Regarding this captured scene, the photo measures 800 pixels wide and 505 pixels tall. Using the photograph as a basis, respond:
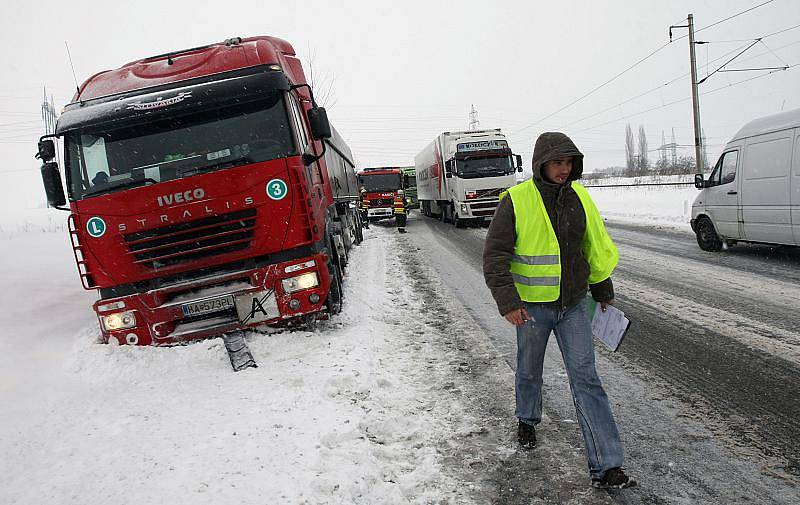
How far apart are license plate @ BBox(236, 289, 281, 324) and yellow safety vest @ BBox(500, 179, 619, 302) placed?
3139mm

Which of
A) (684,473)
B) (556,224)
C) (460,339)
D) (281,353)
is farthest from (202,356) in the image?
(684,473)

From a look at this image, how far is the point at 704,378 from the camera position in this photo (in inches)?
164

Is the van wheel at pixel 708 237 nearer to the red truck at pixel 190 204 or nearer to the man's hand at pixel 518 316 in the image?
the red truck at pixel 190 204

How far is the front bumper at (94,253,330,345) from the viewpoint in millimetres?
5305

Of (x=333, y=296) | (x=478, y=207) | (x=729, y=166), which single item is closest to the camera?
(x=333, y=296)

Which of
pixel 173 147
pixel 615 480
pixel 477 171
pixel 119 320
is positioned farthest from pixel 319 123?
pixel 477 171

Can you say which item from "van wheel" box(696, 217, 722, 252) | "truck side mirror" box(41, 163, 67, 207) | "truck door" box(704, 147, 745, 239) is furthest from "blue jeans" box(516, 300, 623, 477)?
Answer: "van wheel" box(696, 217, 722, 252)

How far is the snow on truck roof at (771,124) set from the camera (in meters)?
→ 8.12

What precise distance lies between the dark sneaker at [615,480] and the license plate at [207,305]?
391 centimetres

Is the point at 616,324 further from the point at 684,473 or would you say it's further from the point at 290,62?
the point at 290,62

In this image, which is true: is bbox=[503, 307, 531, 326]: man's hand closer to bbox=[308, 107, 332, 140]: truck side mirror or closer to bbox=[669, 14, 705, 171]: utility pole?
bbox=[308, 107, 332, 140]: truck side mirror

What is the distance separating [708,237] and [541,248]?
29.5 feet

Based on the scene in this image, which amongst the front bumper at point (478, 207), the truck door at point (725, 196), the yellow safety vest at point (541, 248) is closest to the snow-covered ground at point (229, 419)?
the yellow safety vest at point (541, 248)

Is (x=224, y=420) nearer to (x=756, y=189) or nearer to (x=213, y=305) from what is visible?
(x=213, y=305)
